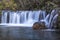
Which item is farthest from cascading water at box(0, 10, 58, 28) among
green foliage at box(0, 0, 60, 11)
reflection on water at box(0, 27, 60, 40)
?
reflection on water at box(0, 27, 60, 40)

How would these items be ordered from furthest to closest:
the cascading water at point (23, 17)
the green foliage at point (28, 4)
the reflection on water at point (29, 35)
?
the green foliage at point (28, 4), the cascading water at point (23, 17), the reflection on water at point (29, 35)

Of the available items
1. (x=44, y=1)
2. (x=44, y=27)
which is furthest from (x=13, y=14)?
(x=44, y=27)

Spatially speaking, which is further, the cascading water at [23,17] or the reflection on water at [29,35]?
the cascading water at [23,17]

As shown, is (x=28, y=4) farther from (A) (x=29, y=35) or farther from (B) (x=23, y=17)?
(A) (x=29, y=35)

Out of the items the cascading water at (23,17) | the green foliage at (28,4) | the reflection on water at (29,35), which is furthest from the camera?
the green foliage at (28,4)

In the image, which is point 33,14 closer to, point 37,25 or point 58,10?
point 58,10

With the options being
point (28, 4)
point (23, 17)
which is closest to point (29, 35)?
point (23, 17)

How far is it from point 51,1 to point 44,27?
282 inches

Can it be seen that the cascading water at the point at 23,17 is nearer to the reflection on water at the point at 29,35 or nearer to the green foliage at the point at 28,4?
the green foliage at the point at 28,4

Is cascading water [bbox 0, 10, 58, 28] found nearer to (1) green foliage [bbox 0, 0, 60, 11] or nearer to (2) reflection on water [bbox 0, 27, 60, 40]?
(1) green foliage [bbox 0, 0, 60, 11]

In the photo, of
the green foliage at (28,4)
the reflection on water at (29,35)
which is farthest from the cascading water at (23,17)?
the reflection on water at (29,35)

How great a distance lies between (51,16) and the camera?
24641 millimetres

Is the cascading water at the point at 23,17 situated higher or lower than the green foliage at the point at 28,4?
lower

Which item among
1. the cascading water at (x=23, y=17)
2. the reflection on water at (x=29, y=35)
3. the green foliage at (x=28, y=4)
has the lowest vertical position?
the reflection on water at (x=29, y=35)
